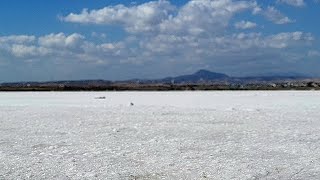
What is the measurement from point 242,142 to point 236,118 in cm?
461

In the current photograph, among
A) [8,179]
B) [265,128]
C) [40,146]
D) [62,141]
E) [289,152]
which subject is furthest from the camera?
[265,128]

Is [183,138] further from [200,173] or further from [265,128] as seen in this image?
[200,173]

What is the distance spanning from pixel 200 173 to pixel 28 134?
5200 millimetres

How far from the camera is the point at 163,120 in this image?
44.3ft

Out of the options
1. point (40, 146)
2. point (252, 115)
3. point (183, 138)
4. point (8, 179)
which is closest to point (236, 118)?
point (252, 115)

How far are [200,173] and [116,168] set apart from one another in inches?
48.3

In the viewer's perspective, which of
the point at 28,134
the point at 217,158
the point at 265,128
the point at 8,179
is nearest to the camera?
the point at 8,179

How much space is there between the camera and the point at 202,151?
27.4 ft

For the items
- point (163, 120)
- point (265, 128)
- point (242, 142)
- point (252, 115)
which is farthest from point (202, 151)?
point (252, 115)

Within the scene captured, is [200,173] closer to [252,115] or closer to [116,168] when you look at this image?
[116,168]

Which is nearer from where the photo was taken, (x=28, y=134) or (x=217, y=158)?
(x=217, y=158)

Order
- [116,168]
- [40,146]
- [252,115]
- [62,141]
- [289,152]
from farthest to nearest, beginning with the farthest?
[252,115] < [62,141] < [40,146] < [289,152] < [116,168]

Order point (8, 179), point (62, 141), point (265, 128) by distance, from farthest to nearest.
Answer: point (265, 128) → point (62, 141) → point (8, 179)

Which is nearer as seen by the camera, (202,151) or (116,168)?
(116,168)
